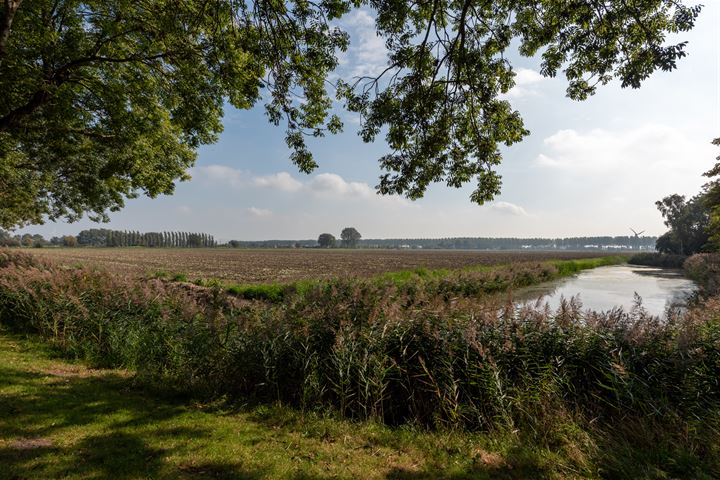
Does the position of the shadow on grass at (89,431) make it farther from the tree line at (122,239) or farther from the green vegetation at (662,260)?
the tree line at (122,239)

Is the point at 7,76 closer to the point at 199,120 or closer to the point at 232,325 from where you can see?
the point at 199,120

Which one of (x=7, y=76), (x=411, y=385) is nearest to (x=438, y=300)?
(x=411, y=385)

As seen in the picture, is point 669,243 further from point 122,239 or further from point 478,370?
point 122,239

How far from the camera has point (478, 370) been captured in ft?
20.5

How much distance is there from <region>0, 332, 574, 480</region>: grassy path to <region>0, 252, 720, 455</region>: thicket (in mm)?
661

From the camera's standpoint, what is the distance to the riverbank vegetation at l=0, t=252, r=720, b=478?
190 inches

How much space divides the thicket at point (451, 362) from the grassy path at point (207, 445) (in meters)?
0.66

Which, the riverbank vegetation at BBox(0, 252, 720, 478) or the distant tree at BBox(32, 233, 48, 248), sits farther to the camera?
the distant tree at BBox(32, 233, 48, 248)

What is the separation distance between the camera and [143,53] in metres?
9.75

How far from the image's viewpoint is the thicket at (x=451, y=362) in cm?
546

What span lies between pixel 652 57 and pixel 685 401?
544 cm

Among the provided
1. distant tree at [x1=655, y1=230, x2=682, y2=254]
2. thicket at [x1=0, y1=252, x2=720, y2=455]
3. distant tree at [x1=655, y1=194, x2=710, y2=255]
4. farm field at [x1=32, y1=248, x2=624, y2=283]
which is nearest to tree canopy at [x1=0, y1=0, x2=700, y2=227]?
thicket at [x1=0, y1=252, x2=720, y2=455]

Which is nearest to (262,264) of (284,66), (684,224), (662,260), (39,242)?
(284,66)

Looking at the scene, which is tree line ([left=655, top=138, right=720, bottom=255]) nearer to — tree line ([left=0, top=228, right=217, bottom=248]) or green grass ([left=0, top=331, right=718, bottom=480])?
green grass ([left=0, top=331, right=718, bottom=480])
